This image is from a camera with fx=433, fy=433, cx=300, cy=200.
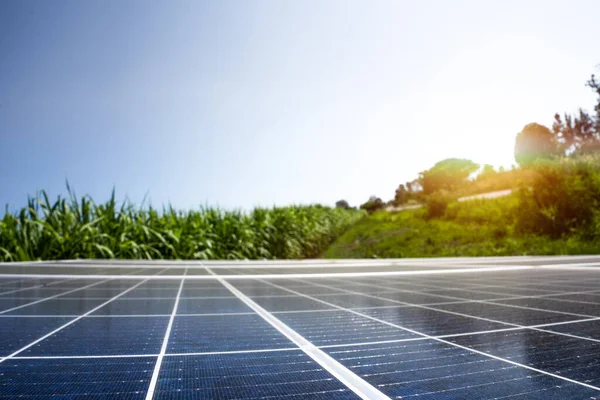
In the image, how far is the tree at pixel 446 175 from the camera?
4781 cm

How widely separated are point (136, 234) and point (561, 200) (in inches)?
791

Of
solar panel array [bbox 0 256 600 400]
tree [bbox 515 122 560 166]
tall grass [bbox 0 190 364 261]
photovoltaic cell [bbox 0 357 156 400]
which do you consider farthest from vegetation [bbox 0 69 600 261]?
photovoltaic cell [bbox 0 357 156 400]

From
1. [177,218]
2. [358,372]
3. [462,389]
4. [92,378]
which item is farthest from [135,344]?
[177,218]

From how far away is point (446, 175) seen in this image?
48.1 meters

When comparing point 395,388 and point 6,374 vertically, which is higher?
point 6,374

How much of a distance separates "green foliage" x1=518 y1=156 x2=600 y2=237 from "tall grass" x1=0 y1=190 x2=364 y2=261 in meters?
12.9

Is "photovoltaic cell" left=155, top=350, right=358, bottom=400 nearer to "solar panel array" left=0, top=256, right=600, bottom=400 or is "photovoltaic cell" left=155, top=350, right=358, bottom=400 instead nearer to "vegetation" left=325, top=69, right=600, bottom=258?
"solar panel array" left=0, top=256, right=600, bottom=400

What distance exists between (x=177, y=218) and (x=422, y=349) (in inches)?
572

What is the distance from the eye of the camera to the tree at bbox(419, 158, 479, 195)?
47.8 metres

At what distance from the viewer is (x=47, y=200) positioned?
12812 mm

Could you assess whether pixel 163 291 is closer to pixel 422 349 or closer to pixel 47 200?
pixel 422 349

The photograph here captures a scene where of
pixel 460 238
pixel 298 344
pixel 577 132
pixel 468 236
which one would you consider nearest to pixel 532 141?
pixel 577 132

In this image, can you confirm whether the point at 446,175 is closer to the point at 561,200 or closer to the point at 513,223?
the point at 513,223

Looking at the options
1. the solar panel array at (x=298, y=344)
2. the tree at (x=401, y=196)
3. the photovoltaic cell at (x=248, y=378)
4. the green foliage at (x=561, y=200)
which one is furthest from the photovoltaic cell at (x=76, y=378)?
the tree at (x=401, y=196)
